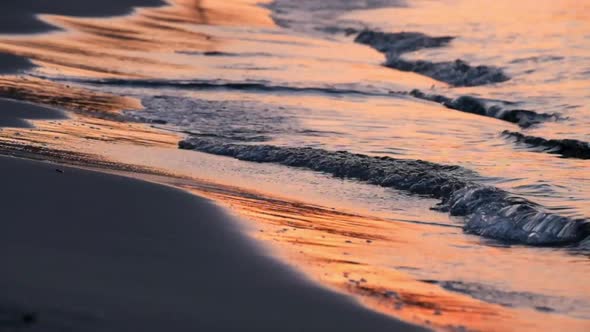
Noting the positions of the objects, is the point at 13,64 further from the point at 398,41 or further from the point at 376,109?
the point at 398,41

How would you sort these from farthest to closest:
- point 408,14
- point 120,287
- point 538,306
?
point 408,14
point 538,306
point 120,287

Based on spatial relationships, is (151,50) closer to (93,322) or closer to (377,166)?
(377,166)

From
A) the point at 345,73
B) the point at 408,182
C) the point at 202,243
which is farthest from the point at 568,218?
the point at 345,73

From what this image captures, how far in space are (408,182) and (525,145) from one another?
2172mm

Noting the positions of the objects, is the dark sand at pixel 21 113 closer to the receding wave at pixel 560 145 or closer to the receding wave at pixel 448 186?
the receding wave at pixel 448 186

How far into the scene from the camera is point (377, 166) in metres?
7.84

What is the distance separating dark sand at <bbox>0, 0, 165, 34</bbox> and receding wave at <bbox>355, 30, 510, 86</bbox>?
4844 millimetres

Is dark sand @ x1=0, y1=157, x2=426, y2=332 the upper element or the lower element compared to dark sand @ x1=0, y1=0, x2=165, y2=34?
lower

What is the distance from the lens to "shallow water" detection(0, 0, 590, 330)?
5.38 m

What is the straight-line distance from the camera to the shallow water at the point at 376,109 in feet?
17.6

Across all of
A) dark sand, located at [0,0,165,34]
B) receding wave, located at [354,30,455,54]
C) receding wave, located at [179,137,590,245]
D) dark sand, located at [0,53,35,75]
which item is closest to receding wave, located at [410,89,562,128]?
receding wave, located at [179,137,590,245]

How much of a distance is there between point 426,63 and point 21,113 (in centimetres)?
917

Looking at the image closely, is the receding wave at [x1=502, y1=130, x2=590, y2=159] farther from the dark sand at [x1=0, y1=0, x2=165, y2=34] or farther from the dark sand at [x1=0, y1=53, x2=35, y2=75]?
the dark sand at [x1=0, y1=0, x2=165, y2=34]

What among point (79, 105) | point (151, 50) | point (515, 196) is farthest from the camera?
point (151, 50)
